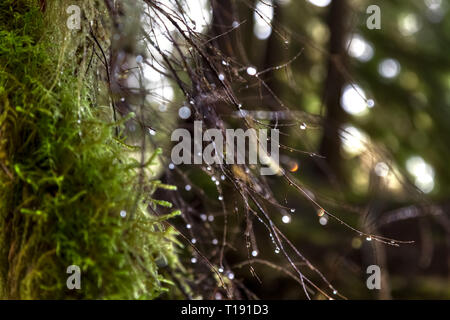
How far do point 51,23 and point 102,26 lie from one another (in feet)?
0.50

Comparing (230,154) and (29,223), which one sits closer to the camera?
(29,223)

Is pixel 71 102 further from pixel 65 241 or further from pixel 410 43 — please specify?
pixel 410 43

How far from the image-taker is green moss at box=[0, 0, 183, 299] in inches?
29.6

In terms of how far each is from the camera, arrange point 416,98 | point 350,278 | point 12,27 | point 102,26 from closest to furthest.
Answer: point 12,27, point 102,26, point 350,278, point 416,98

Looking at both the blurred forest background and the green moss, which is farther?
the blurred forest background

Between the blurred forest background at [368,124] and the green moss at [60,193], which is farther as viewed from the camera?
the blurred forest background at [368,124]

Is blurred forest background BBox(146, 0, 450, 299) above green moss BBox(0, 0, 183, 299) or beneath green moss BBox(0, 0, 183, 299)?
above

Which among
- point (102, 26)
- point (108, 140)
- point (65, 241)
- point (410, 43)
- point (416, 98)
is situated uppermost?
point (410, 43)

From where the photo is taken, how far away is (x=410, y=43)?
4.66 m

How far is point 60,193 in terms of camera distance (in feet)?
2.55

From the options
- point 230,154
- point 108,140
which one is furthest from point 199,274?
point 108,140

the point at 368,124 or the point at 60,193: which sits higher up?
the point at 368,124

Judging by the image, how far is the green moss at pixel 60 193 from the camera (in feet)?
2.47

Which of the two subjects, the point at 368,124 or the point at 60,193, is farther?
the point at 368,124
